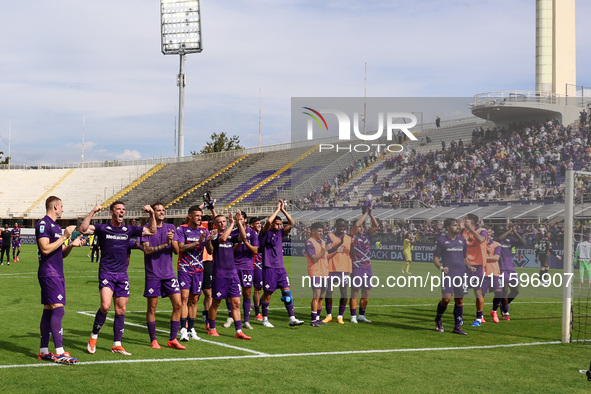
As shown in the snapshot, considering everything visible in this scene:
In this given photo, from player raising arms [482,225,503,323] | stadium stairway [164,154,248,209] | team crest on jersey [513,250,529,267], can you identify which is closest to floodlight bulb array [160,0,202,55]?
stadium stairway [164,154,248,209]

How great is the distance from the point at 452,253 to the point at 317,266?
2.71 metres

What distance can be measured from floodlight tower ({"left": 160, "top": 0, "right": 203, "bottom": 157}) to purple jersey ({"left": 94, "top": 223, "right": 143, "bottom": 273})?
56.1 metres

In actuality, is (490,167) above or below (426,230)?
above

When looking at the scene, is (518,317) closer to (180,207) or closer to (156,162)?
(180,207)

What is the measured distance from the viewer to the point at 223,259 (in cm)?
1145

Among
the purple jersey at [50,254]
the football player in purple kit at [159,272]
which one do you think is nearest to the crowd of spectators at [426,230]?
the football player in purple kit at [159,272]

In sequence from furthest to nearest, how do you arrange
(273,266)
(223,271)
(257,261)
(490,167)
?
(490,167) < (257,261) < (273,266) < (223,271)

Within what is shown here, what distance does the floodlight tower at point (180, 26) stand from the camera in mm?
62812

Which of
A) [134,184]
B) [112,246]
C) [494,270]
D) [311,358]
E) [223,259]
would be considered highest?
[134,184]

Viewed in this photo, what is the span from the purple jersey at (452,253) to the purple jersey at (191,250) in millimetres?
4342

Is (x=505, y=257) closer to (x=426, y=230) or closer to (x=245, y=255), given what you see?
(x=245, y=255)

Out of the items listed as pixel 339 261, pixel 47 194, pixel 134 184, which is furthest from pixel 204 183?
pixel 339 261

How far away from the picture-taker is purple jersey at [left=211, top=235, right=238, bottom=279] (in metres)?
11.4

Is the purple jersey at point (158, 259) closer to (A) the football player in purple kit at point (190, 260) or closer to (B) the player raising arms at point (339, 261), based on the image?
(A) the football player in purple kit at point (190, 260)
